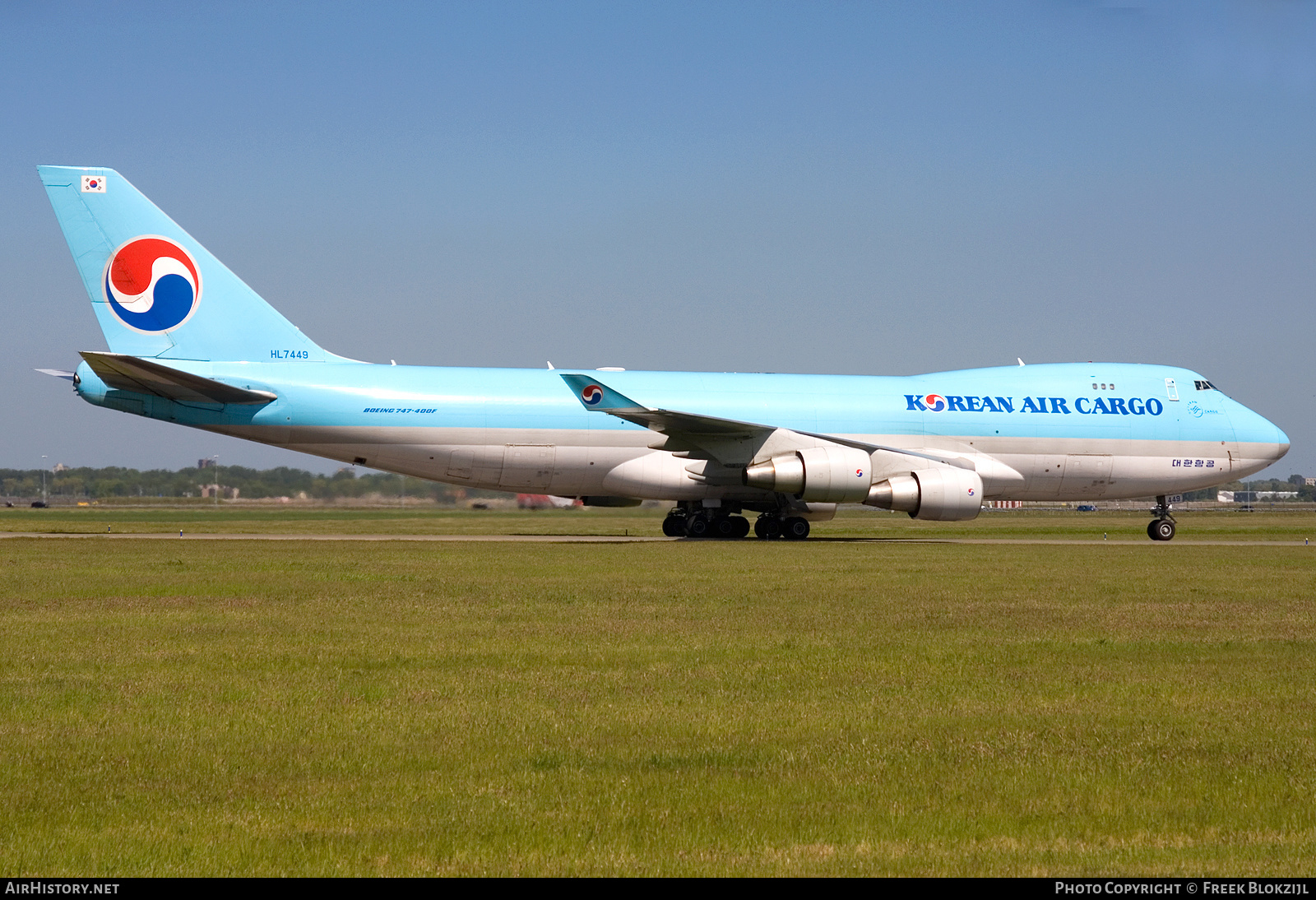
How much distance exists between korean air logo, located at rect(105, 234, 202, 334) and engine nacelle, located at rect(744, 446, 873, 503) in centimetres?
1282

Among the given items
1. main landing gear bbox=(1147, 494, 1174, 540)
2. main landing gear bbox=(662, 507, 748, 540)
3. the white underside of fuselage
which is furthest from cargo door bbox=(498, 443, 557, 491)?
main landing gear bbox=(1147, 494, 1174, 540)

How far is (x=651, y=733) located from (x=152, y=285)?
2355cm

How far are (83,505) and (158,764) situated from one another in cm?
8773

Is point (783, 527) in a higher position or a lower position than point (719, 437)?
lower

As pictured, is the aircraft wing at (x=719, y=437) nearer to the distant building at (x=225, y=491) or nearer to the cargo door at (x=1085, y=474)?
the cargo door at (x=1085, y=474)

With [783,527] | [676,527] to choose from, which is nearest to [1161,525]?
[783,527]

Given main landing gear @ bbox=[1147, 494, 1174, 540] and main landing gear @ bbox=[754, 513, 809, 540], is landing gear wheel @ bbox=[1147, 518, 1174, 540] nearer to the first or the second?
main landing gear @ bbox=[1147, 494, 1174, 540]

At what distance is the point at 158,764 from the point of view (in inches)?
254

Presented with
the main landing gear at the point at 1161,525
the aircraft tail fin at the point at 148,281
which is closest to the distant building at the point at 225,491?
the aircraft tail fin at the point at 148,281

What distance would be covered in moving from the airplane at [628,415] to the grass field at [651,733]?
484 inches

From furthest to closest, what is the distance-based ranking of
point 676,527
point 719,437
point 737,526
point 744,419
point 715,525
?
point 676,527 → point 737,526 → point 715,525 → point 744,419 → point 719,437

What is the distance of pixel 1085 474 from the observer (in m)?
31.3

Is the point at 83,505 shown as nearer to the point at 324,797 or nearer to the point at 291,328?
the point at 291,328

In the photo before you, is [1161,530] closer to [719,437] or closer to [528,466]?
[719,437]
